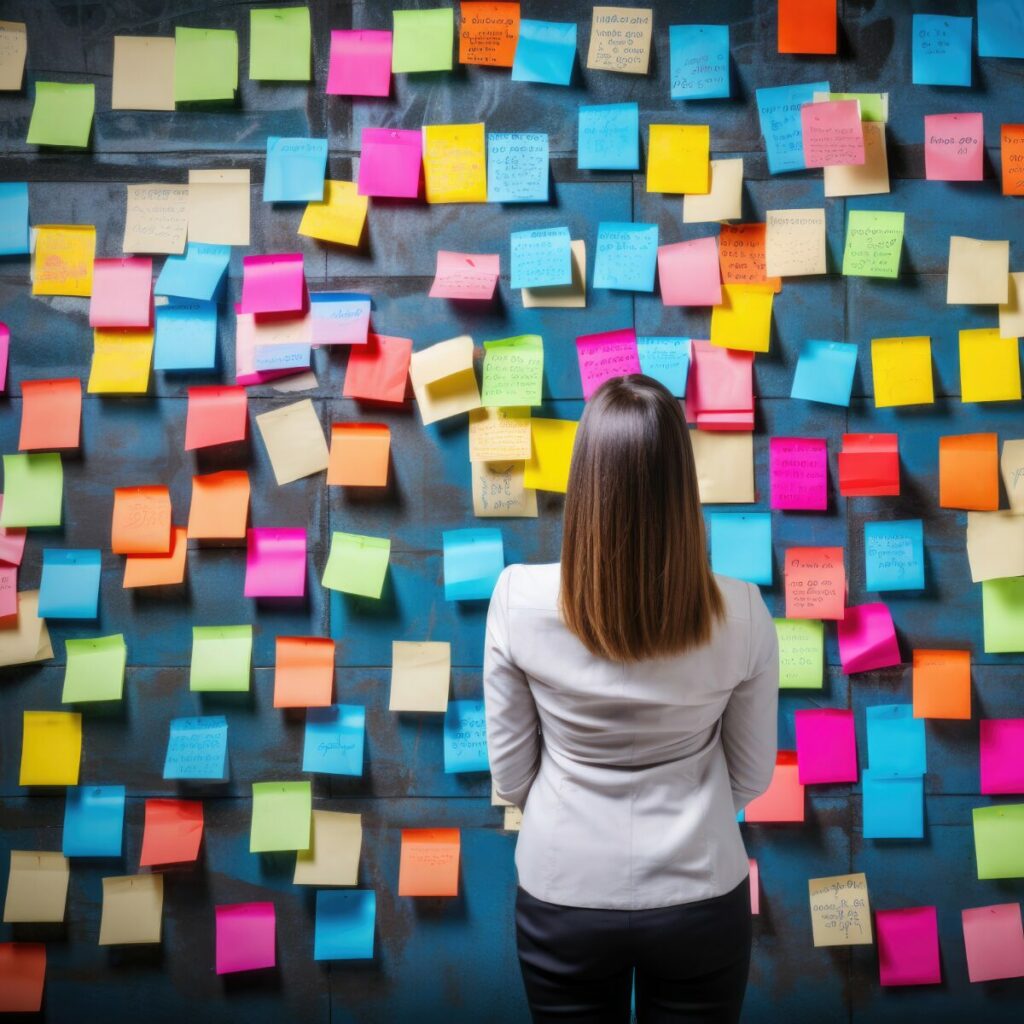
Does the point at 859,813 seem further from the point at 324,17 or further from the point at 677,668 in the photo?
the point at 324,17

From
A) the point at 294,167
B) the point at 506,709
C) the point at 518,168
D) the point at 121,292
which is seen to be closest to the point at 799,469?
the point at 518,168

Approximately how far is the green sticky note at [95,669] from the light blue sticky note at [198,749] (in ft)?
0.49

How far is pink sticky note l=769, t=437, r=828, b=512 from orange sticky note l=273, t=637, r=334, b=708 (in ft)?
3.13

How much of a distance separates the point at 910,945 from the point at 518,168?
173cm

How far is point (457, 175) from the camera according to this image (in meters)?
1.84

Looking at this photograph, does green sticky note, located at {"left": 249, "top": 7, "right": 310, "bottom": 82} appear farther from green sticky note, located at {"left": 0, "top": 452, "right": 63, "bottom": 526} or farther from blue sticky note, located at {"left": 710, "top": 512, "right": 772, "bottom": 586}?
blue sticky note, located at {"left": 710, "top": 512, "right": 772, "bottom": 586}

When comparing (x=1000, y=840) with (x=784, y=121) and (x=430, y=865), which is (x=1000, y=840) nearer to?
(x=430, y=865)

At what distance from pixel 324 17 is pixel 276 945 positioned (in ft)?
6.08

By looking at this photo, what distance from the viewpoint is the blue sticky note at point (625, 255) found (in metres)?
1.83

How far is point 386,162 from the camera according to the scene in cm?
183

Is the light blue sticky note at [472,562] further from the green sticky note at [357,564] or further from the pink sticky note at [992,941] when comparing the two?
the pink sticky note at [992,941]

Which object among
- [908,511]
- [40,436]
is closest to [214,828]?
[40,436]

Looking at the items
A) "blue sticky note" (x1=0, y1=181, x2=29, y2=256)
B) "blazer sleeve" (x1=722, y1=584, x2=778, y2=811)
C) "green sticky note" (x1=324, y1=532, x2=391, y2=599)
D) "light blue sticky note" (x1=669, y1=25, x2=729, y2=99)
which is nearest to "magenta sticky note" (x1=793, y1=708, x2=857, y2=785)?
"blazer sleeve" (x1=722, y1=584, x2=778, y2=811)

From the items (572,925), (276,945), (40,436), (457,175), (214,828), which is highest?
(457,175)
